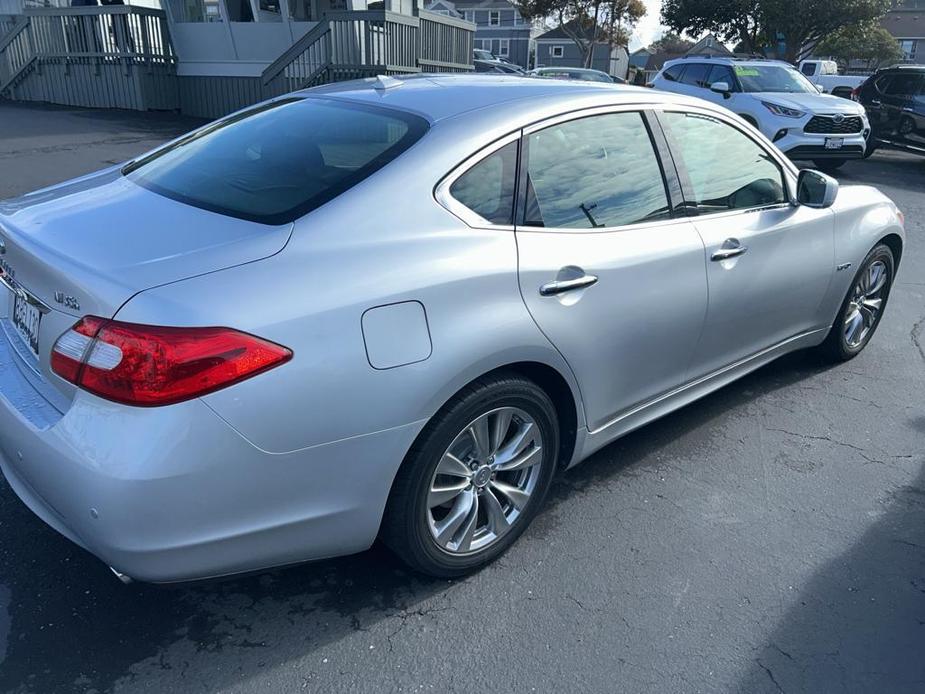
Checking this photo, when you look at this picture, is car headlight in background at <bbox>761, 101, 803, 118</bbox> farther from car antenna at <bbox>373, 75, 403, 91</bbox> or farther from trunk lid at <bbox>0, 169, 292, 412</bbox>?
trunk lid at <bbox>0, 169, 292, 412</bbox>

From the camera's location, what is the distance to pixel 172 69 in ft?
58.7

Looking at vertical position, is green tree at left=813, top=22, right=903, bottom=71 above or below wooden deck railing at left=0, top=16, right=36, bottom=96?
below

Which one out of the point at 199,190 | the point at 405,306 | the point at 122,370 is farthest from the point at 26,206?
the point at 405,306

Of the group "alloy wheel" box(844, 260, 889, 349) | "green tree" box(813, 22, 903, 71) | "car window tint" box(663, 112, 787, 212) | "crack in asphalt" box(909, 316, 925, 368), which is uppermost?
"car window tint" box(663, 112, 787, 212)

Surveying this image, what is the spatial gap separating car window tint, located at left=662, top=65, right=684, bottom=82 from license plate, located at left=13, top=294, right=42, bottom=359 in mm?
13883

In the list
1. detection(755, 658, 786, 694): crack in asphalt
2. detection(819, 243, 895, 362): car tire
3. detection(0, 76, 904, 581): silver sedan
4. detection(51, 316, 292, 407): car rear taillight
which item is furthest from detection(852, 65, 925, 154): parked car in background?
detection(51, 316, 292, 407): car rear taillight

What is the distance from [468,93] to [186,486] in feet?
5.84

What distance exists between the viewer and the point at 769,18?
35.3 meters

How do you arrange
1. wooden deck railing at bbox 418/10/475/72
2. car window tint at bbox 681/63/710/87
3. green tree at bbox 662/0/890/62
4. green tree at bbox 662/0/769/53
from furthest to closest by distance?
green tree at bbox 662/0/769/53 → green tree at bbox 662/0/890/62 → wooden deck railing at bbox 418/10/475/72 → car window tint at bbox 681/63/710/87

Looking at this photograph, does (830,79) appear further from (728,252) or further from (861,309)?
(728,252)

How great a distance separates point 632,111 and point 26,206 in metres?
2.34

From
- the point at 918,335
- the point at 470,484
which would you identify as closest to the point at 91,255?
the point at 470,484

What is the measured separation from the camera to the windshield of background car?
41.7ft

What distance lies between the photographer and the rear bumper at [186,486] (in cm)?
190
